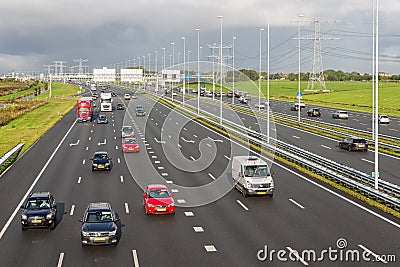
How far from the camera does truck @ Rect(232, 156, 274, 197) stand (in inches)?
1258

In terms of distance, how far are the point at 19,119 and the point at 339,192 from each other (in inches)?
2822

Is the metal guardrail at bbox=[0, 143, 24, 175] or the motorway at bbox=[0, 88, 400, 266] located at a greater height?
the metal guardrail at bbox=[0, 143, 24, 175]

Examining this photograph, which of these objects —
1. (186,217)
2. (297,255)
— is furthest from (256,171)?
(297,255)

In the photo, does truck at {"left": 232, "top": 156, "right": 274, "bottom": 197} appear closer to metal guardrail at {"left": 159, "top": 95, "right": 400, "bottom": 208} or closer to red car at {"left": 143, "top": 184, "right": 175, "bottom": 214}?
metal guardrail at {"left": 159, "top": 95, "right": 400, "bottom": 208}

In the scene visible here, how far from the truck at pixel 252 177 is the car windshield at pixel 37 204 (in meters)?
12.0

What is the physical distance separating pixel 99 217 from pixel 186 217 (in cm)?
545

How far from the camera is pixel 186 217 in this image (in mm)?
27766

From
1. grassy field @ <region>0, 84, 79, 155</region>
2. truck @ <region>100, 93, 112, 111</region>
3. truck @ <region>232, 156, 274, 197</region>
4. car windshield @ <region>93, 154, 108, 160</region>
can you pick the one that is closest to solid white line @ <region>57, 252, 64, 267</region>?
truck @ <region>232, 156, 274, 197</region>

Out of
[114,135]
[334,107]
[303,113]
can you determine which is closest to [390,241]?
[114,135]

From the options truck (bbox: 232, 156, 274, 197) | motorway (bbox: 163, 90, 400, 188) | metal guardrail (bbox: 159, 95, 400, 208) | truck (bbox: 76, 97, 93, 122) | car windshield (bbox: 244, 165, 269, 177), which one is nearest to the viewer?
metal guardrail (bbox: 159, 95, 400, 208)

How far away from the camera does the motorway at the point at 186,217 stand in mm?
21406

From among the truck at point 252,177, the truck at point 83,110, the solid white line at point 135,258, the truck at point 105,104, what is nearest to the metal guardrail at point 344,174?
the truck at point 252,177

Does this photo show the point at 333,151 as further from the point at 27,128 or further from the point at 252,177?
the point at 27,128

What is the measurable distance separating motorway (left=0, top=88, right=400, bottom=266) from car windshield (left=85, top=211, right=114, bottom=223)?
107cm
